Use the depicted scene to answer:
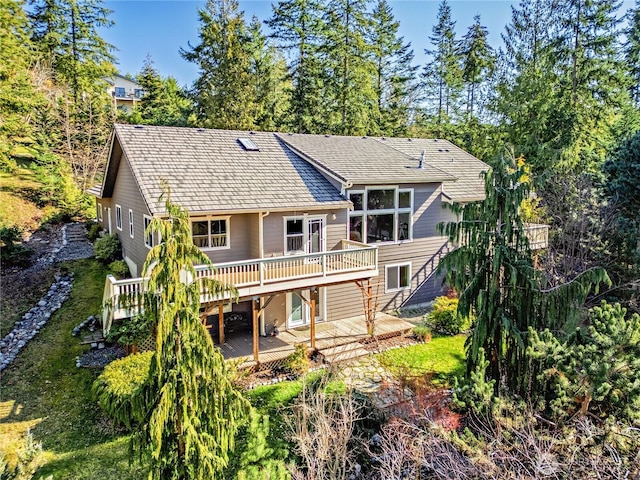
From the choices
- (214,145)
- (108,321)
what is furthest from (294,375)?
(214,145)

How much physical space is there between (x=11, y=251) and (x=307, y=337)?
1442cm

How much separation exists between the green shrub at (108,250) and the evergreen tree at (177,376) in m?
14.1

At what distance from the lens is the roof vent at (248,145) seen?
16516 millimetres

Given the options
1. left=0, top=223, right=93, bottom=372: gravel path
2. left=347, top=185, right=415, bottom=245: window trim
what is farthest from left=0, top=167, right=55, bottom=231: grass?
left=347, top=185, right=415, bottom=245: window trim

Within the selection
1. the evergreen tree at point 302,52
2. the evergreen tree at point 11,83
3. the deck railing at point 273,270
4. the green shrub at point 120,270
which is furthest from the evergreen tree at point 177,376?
the evergreen tree at point 302,52

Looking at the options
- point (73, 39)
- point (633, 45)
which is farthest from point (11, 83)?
point (633, 45)

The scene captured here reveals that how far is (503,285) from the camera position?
386 inches

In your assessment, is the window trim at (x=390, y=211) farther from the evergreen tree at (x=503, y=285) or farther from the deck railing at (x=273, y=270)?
the evergreen tree at (x=503, y=285)

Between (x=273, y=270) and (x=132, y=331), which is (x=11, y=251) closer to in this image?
(x=132, y=331)

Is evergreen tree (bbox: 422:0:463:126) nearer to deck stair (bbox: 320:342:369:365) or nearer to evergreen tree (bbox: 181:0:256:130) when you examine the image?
evergreen tree (bbox: 181:0:256:130)

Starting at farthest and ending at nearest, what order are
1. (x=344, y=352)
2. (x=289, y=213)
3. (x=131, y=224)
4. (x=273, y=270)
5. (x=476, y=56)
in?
(x=476, y=56) < (x=131, y=224) < (x=289, y=213) < (x=344, y=352) < (x=273, y=270)

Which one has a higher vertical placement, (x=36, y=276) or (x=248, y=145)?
(x=248, y=145)

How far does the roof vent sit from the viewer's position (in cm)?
1652

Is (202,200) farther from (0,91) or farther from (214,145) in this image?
(0,91)
